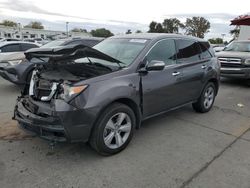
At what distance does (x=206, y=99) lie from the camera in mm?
5863

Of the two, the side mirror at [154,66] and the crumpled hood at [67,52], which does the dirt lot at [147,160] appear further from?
the crumpled hood at [67,52]

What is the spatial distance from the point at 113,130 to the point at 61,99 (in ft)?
2.89

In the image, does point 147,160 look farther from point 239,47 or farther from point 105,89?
point 239,47

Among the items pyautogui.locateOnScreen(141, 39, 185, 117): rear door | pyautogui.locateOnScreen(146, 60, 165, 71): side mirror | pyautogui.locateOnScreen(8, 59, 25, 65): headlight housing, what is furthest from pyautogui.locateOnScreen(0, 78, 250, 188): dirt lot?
pyautogui.locateOnScreen(8, 59, 25, 65): headlight housing

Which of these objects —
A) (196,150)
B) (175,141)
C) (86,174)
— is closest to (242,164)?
(196,150)

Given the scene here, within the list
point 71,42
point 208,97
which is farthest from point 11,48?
point 208,97

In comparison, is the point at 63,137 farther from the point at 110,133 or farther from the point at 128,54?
the point at 128,54

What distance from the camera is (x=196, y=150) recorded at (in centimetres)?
399

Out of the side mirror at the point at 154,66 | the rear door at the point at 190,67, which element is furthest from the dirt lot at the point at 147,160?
the side mirror at the point at 154,66

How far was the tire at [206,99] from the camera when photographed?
5.67 metres

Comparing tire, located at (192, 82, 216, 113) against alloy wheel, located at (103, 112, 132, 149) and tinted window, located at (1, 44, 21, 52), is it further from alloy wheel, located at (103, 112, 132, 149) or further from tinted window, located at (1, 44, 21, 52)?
tinted window, located at (1, 44, 21, 52)

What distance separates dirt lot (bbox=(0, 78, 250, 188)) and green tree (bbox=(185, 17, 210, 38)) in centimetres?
6085

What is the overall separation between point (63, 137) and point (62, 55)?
1080 mm

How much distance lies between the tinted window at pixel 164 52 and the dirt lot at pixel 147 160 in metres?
1.30
